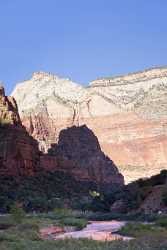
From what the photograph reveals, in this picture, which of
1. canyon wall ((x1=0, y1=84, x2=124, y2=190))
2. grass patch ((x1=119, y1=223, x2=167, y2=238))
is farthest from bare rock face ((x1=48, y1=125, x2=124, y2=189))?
grass patch ((x1=119, y1=223, x2=167, y2=238))

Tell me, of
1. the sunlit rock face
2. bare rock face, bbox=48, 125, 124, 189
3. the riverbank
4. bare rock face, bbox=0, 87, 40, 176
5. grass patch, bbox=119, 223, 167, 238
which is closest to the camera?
the riverbank

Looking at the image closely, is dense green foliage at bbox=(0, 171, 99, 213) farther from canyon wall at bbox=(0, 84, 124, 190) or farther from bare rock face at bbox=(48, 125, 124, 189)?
bare rock face at bbox=(48, 125, 124, 189)

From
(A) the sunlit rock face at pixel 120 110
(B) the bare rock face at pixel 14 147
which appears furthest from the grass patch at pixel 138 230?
(A) the sunlit rock face at pixel 120 110

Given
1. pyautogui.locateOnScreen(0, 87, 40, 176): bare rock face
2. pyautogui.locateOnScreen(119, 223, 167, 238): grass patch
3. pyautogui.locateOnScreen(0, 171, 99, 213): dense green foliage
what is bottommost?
pyautogui.locateOnScreen(0, 171, 99, 213): dense green foliage

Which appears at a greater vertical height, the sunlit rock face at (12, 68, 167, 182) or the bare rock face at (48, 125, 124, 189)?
the sunlit rock face at (12, 68, 167, 182)

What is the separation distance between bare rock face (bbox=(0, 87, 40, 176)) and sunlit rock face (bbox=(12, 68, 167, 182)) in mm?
54597

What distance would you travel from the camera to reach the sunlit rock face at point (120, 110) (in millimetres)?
124312

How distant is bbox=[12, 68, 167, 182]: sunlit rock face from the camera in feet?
408

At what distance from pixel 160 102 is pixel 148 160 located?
15463mm

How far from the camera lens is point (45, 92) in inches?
5231

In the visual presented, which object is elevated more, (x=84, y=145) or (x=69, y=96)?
(x=69, y=96)

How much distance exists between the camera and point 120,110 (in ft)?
435

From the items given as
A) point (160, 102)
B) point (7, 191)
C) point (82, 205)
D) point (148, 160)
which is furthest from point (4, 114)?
point (148, 160)

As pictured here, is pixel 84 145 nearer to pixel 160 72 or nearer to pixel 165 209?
pixel 160 72
